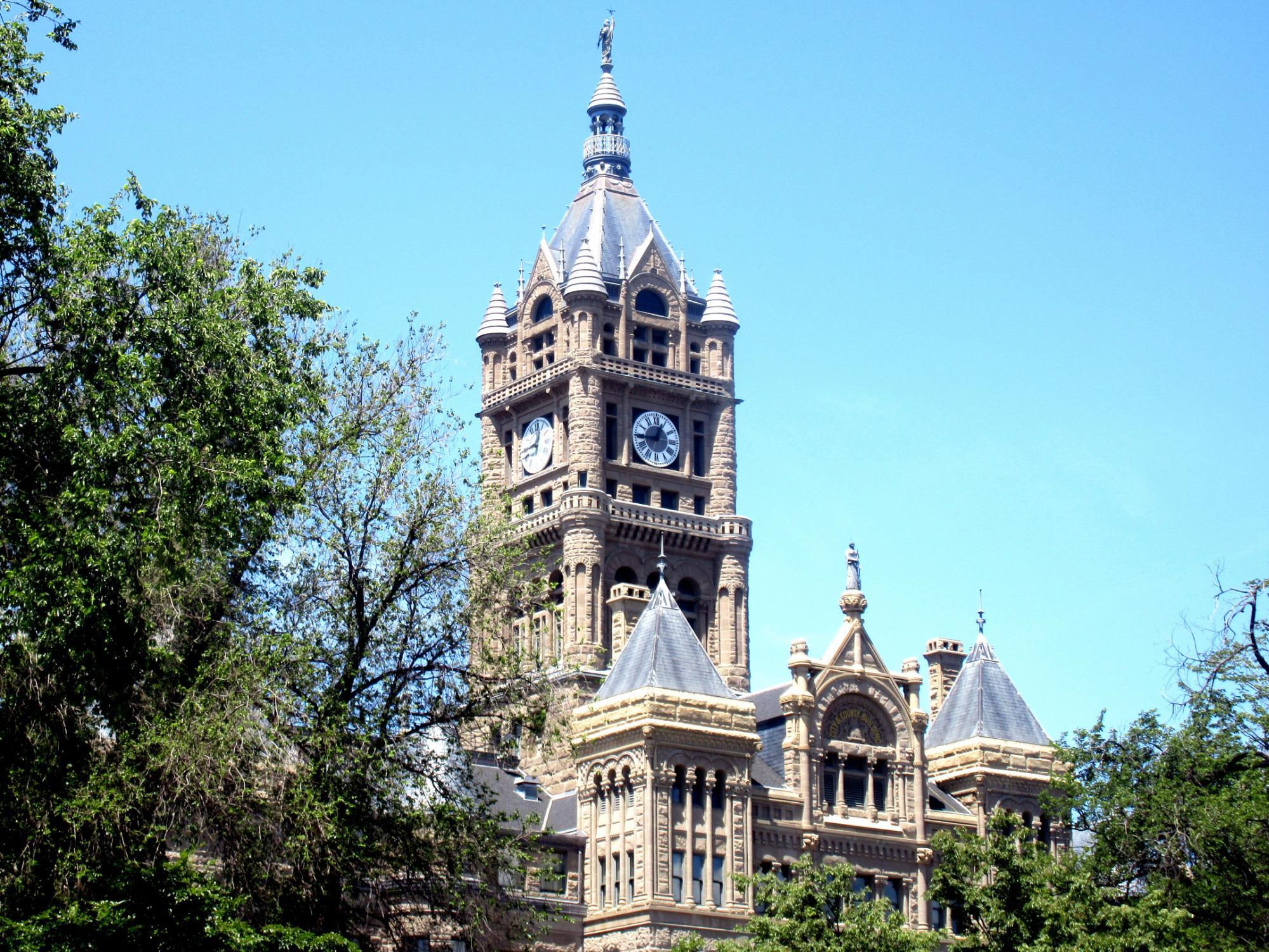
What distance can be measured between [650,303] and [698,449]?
7.81 meters

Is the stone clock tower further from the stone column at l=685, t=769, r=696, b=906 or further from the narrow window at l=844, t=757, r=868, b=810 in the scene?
the stone column at l=685, t=769, r=696, b=906

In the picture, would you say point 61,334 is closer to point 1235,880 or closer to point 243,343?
point 243,343

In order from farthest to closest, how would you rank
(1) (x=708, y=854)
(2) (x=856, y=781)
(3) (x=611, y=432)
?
(3) (x=611, y=432)
(2) (x=856, y=781)
(1) (x=708, y=854)

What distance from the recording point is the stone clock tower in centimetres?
10125

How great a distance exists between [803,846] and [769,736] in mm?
7223

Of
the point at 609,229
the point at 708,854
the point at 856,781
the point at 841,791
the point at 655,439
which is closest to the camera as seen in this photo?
the point at 708,854

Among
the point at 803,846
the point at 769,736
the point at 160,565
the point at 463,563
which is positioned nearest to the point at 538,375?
the point at 769,736

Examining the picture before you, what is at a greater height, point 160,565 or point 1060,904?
point 160,565

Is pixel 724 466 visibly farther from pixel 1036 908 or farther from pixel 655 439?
pixel 1036 908

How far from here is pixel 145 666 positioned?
134ft

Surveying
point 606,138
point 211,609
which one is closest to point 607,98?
point 606,138

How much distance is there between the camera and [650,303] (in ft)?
358

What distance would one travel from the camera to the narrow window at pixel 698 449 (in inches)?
4218

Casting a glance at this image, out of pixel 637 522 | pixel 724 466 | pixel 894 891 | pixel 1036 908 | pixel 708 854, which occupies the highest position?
pixel 724 466
